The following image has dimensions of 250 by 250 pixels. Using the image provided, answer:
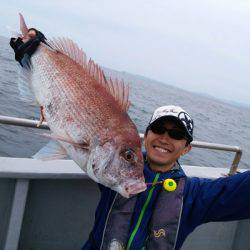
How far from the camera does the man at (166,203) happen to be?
2432 mm

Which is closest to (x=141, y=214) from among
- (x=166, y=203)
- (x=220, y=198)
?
(x=166, y=203)

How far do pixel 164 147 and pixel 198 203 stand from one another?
447 mm

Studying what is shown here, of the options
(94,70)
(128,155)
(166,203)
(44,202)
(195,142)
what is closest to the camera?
(128,155)

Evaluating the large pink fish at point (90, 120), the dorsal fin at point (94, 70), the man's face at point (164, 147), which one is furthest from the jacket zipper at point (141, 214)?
the dorsal fin at point (94, 70)

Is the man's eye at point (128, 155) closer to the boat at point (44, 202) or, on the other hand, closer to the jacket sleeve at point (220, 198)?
the jacket sleeve at point (220, 198)

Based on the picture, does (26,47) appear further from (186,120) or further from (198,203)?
(198,203)

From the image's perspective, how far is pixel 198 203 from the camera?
2.52 metres

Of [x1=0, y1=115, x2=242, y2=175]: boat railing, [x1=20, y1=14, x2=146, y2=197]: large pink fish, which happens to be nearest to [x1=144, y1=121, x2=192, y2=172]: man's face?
[x1=20, y1=14, x2=146, y2=197]: large pink fish

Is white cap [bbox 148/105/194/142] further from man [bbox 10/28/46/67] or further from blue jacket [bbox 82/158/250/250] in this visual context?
man [bbox 10/28/46/67]

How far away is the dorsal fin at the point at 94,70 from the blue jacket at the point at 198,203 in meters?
0.62

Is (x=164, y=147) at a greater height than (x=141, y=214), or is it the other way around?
(x=164, y=147)

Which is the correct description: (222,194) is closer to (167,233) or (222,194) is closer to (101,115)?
(167,233)

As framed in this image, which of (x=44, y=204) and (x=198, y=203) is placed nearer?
(x=198, y=203)

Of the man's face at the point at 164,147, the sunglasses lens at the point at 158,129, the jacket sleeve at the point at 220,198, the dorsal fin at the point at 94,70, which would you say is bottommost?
the jacket sleeve at the point at 220,198
